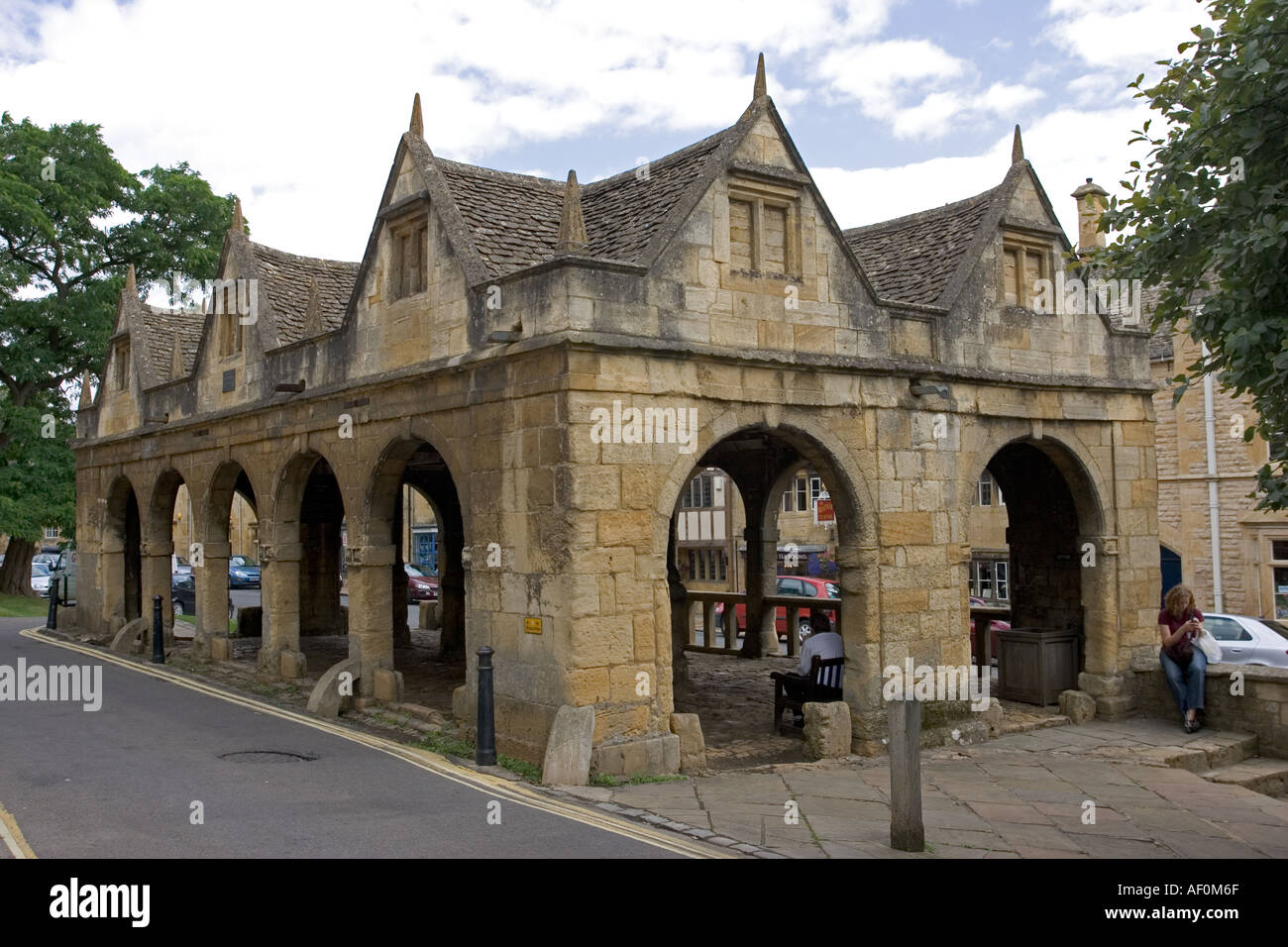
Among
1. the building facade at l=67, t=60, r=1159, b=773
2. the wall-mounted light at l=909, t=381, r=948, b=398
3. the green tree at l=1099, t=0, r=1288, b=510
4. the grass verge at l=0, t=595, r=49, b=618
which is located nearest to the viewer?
the green tree at l=1099, t=0, r=1288, b=510

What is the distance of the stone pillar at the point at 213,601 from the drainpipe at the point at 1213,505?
22.0 metres

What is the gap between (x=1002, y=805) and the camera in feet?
32.3

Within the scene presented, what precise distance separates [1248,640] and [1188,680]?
6.16 m

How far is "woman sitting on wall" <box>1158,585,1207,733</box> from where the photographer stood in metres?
13.7

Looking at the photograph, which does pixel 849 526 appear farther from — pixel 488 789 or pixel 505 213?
pixel 505 213

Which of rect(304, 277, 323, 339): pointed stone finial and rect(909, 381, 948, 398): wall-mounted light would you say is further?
rect(304, 277, 323, 339): pointed stone finial

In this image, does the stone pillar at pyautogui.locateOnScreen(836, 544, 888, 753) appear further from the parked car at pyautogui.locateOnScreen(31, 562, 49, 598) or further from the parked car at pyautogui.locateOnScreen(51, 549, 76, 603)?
the parked car at pyautogui.locateOnScreen(31, 562, 49, 598)

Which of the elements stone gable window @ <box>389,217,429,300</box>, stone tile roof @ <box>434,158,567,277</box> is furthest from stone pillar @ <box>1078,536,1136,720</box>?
stone gable window @ <box>389,217,429,300</box>

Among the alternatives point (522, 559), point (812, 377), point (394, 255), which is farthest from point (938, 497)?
point (394, 255)

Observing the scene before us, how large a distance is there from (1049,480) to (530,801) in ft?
31.8

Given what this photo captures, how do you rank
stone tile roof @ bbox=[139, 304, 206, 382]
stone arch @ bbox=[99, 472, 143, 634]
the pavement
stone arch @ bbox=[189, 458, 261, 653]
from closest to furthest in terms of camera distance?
the pavement < stone arch @ bbox=[189, 458, 261, 653] < stone tile roof @ bbox=[139, 304, 206, 382] < stone arch @ bbox=[99, 472, 143, 634]

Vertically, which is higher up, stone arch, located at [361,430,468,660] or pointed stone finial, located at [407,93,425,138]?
pointed stone finial, located at [407,93,425,138]

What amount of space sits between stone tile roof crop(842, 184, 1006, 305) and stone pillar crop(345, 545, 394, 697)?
6946mm

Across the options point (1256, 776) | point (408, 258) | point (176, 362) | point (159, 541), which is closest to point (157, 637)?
point (159, 541)
